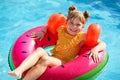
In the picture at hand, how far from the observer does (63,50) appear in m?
3.79

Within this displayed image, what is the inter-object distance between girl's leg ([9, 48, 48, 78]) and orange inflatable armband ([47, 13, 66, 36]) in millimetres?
686

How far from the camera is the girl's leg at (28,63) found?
318 centimetres

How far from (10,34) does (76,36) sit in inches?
86.3

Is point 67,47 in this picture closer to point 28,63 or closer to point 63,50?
point 63,50

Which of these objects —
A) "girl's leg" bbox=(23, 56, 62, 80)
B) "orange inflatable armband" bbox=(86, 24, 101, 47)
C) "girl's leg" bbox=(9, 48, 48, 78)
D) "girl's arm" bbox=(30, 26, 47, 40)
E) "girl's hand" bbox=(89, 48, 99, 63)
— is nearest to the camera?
"girl's leg" bbox=(9, 48, 48, 78)

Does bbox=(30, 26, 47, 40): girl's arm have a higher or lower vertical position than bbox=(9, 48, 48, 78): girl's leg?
higher

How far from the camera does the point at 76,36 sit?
3.80m

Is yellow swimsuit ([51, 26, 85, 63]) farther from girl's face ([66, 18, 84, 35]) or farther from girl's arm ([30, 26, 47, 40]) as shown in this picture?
girl's arm ([30, 26, 47, 40])

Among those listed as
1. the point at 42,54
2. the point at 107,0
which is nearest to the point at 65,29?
the point at 42,54

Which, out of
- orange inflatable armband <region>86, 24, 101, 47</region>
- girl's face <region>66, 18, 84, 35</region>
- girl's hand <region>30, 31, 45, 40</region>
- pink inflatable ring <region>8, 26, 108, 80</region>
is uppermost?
girl's face <region>66, 18, 84, 35</region>

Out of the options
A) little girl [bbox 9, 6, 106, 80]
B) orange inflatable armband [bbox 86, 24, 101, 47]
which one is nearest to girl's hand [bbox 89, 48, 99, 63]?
little girl [bbox 9, 6, 106, 80]

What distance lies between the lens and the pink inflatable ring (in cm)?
334

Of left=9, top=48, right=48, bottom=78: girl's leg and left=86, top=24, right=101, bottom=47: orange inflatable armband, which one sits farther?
left=86, top=24, right=101, bottom=47: orange inflatable armband

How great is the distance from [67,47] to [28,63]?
654 mm
